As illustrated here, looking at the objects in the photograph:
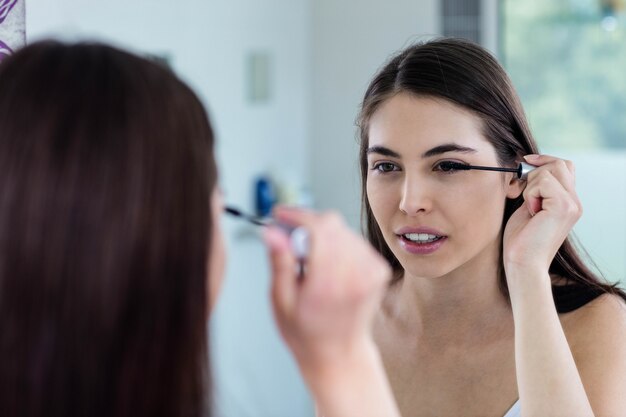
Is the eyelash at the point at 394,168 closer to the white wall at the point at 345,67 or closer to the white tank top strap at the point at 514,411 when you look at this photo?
the white tank top strap at the point at 514,411

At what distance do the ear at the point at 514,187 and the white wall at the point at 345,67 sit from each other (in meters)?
1.93

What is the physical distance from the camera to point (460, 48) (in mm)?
1357

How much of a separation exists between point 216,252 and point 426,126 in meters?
0.67

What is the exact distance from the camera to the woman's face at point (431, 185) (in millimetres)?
1296

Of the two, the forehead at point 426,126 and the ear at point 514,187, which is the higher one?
the forehead at point 426,126

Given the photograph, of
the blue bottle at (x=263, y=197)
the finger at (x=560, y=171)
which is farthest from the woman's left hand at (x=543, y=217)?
the blue bottle at (x=263, y=197)

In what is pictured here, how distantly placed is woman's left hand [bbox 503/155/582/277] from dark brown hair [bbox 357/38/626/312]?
12 centimetres

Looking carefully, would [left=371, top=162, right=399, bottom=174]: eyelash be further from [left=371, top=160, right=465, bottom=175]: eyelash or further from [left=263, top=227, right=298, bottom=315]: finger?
[left=263, top=227, right=298, bottom=315]: finger

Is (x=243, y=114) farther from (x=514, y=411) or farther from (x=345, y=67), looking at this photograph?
(x=514, y=411)

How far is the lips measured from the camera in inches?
51.7

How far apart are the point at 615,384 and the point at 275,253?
768mm

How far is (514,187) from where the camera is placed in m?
1.40

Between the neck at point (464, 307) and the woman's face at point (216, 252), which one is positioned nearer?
the woman's face at point (216, 252)

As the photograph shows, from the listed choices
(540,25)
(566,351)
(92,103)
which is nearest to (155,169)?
(92,103)
